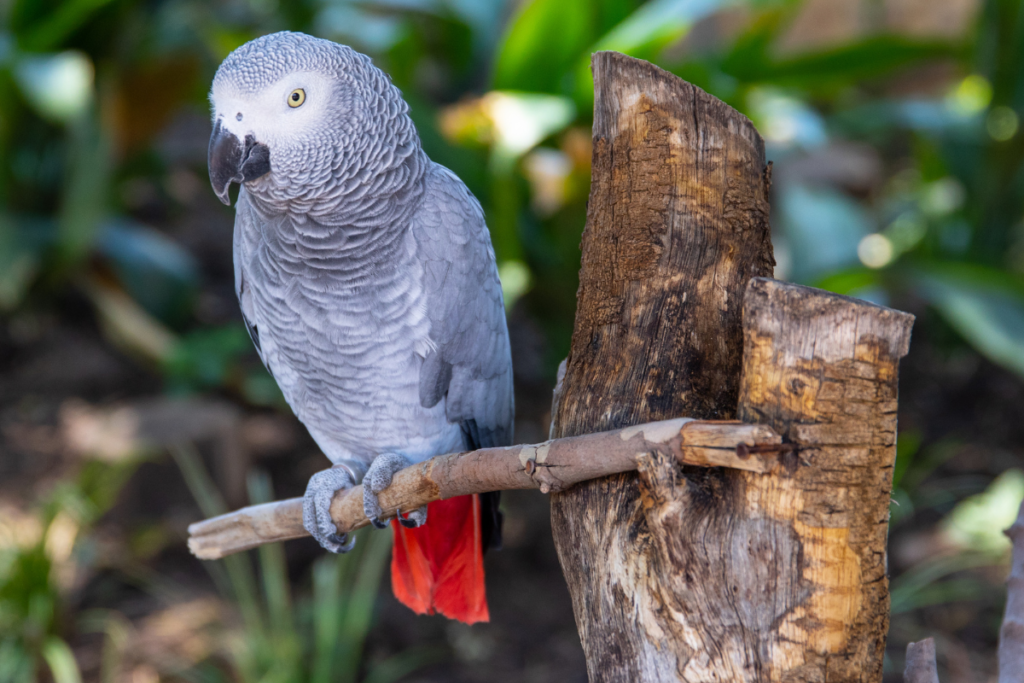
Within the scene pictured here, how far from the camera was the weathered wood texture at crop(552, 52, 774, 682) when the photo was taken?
649 mm

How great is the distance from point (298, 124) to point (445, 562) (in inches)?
21.7

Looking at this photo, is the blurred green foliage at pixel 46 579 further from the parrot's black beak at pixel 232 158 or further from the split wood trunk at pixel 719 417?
the split wood trunk at pixel 719 417

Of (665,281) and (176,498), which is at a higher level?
(665,281)

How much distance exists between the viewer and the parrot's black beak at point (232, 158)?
0.70 meters

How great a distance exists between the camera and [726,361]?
67 centimetres

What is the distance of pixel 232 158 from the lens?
71 cm

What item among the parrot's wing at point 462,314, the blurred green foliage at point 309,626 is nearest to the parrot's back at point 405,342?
the parrot's wing at point 462,314

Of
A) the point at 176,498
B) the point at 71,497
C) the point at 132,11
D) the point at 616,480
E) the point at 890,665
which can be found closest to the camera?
the point at 616,480

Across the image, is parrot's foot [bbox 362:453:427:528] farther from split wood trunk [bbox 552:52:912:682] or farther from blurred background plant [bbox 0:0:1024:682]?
blurred background plant [bbox 0:0:1024:682]

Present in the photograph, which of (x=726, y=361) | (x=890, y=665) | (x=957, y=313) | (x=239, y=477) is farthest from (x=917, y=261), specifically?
(x=239, y=477)

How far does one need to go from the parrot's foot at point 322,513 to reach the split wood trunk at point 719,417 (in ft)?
1.03

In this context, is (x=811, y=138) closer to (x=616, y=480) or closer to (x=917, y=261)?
(x=917, y=261)

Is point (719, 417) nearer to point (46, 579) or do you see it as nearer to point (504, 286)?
point (504, 286)

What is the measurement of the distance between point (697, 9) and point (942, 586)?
1.44 metres
